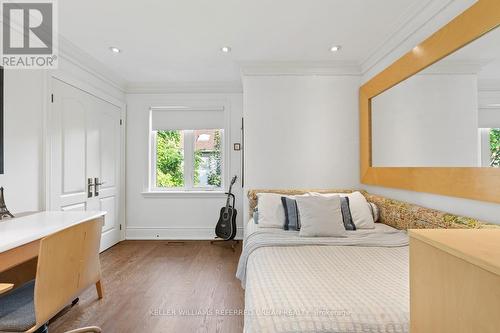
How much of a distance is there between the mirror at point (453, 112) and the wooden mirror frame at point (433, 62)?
0.15 ft

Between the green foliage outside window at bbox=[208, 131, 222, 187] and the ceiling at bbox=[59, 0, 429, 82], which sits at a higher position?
the ceiling at bbox=[59, 0, 429, 82]

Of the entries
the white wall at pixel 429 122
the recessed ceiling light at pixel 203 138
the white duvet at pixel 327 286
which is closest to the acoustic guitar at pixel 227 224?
the recessed ceiling light at pixel 203 138

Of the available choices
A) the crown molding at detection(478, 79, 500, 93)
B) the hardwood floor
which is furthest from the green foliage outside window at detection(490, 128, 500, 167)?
the hardwood floor

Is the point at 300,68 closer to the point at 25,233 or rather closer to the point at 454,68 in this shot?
the point at 454,68

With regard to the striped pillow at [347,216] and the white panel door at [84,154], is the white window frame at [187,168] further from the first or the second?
the striped pillow at [347,216]

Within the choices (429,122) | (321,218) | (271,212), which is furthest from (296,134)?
(429,122)

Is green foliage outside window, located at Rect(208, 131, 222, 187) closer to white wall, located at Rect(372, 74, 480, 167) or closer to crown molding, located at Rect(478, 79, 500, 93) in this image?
white wall, located at Rect(372, 74, 480, 167)

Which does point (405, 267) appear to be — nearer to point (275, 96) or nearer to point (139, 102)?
point (275, 96)

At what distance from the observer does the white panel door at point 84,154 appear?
108 inches

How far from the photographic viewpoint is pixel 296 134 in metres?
3.27

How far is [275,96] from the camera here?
328 centimetres

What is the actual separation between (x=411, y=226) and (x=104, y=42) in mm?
3286

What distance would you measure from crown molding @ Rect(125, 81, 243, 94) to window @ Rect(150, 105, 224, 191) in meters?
0.58

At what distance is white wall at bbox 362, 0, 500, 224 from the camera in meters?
1.64
